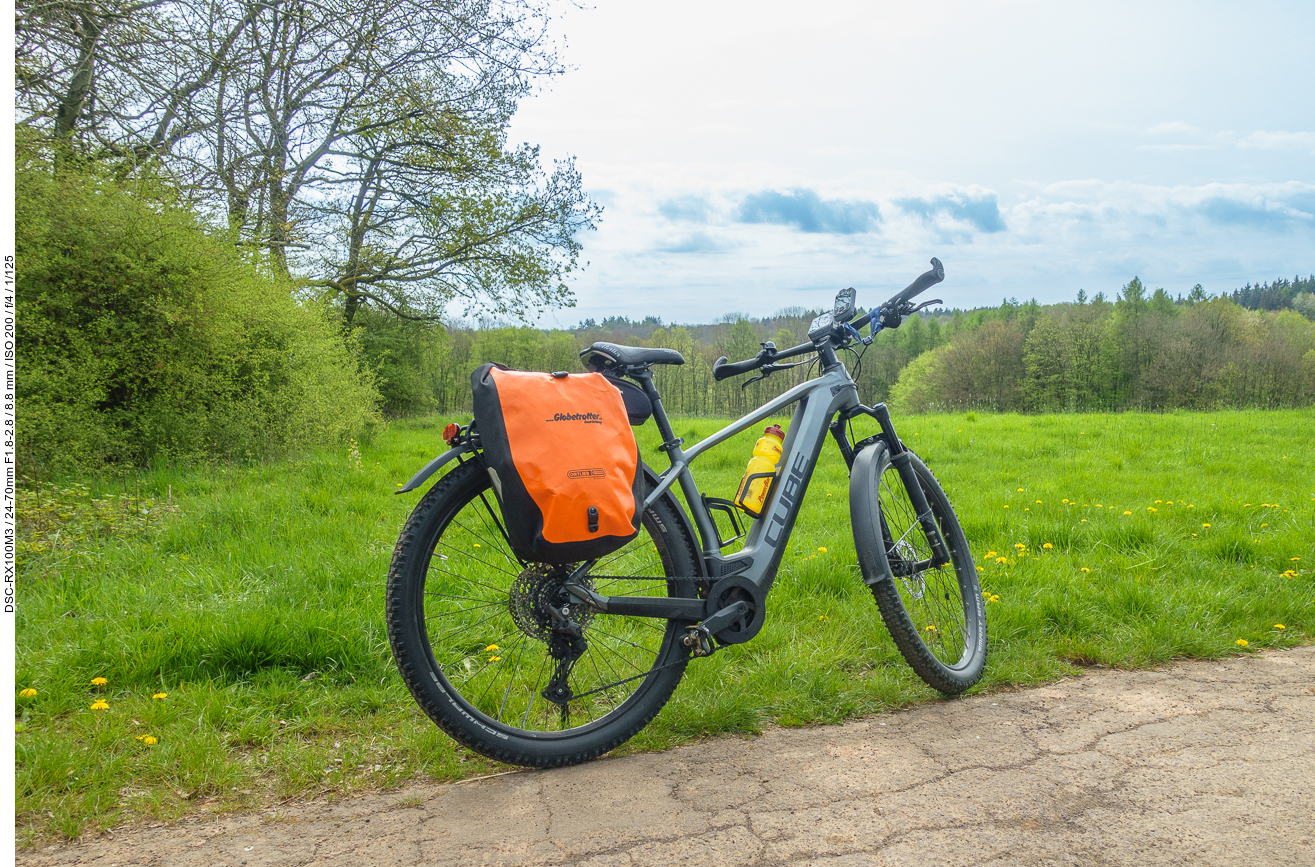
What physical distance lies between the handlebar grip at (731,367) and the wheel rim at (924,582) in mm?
751

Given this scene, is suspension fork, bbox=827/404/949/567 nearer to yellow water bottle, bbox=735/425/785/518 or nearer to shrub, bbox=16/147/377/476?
yellow water bottle, bbox=735/425/785/518

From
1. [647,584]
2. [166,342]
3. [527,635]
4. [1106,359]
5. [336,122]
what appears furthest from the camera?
[1106,359]

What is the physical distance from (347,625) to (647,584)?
4.85ft

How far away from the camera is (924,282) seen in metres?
3.03

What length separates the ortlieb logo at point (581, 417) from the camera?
2182 mm

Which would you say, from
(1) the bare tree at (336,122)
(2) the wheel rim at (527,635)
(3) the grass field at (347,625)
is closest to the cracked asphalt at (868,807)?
(3) the grass field at (347,625)

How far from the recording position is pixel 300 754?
7.82ft

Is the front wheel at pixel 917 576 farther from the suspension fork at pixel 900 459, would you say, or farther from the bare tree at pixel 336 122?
the bare tree at pixel 336 122

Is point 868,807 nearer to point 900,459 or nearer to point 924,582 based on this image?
point 924,582

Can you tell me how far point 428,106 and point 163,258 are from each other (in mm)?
4577

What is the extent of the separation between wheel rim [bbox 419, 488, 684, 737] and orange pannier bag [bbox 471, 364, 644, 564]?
0.84 feet

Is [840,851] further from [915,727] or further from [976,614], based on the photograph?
[976,614]

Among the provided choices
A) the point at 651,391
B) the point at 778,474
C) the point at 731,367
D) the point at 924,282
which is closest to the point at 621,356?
the point at 651,391

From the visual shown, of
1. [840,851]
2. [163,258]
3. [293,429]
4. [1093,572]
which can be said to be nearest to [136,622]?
[840,851]
